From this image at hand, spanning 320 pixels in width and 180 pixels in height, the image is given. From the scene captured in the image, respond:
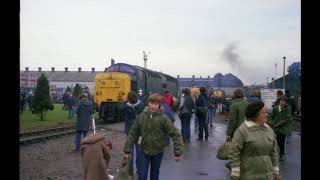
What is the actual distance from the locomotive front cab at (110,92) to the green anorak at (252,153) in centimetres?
2353

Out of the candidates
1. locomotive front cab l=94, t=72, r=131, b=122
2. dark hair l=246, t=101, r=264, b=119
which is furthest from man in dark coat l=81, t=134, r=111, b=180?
locomotive front cab l=94, t=72, r=131, b=122

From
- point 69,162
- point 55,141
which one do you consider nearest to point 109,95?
point 55,141

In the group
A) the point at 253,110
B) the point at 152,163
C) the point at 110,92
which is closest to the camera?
the point at 253,110

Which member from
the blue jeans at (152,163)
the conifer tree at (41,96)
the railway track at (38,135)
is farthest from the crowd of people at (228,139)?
the conifer tree at (41,96)

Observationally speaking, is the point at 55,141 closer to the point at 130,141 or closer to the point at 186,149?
the point at 186,149

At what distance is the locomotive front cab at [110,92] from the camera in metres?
29.6

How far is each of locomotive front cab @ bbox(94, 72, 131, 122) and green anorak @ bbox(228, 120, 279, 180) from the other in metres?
23.5

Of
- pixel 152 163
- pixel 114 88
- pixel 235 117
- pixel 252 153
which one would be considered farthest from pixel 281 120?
pixel 114 88

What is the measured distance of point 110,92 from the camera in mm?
29922

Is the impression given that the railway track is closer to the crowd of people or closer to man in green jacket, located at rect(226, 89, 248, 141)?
the crowd of people

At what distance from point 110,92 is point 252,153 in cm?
2428

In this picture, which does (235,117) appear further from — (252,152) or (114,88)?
(114,88)

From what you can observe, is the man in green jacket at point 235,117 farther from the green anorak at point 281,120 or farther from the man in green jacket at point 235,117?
the green anorak at point 281,120

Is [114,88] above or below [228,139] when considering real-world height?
above
